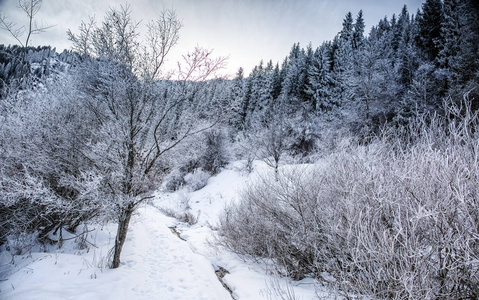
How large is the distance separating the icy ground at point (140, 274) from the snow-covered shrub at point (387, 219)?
0.65 metres

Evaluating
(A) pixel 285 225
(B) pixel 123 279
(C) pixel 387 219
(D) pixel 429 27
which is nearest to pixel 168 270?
(B) pixel 123 279

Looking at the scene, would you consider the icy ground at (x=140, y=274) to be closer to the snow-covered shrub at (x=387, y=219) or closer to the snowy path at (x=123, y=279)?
the snowy path at (x=123, y=279)

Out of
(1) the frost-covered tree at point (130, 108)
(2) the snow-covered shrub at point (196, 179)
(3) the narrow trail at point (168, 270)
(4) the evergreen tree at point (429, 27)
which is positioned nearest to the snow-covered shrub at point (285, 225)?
(3) the narrow trail at point (168, 270)

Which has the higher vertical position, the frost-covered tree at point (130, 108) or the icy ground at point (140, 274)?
the frost-covered tree at point (130, 108)

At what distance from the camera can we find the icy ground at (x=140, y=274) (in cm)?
312

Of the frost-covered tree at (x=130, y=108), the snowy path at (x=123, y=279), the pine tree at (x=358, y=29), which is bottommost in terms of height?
the snowy path at (x=123, y=279)

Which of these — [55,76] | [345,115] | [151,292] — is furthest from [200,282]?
[345,115]

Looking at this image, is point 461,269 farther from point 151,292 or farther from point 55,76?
point 55,76

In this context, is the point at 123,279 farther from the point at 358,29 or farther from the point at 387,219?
the point at 358,29

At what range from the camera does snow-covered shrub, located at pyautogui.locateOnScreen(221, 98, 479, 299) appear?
72.6 inches

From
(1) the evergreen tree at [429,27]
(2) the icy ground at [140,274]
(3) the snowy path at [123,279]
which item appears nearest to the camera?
(3) the snowy path at [123,279]

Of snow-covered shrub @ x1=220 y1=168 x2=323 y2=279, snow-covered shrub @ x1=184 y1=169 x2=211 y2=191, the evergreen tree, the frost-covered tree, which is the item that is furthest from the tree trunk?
the evergreen tree

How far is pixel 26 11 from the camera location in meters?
3.56

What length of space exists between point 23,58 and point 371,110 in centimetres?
2240
